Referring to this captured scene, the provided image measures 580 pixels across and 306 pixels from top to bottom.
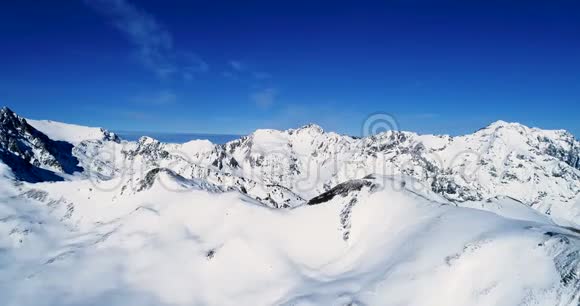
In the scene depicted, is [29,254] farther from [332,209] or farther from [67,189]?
[332,209]

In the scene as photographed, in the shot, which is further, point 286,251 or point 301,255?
point 286,251

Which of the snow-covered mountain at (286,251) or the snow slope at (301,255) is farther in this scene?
the snow-covered mountain at (286,251)

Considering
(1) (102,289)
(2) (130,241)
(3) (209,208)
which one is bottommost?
(1) (102,289)

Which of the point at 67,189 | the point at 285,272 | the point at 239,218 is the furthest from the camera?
the point at 67,189

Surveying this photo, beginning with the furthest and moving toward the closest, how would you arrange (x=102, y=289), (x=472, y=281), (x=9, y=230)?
(x=9, y=230) → (x=102, y=289) → (x=472, y=281)

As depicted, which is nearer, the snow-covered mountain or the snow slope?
the snow slope

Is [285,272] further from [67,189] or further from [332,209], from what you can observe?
[67,189]

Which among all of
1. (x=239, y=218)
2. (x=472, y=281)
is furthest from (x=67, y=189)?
(x=472, y=281)

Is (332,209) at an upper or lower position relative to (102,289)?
upper

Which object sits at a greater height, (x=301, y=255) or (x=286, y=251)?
(x=286, y=251)

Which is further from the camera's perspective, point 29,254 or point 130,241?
point 29,254
